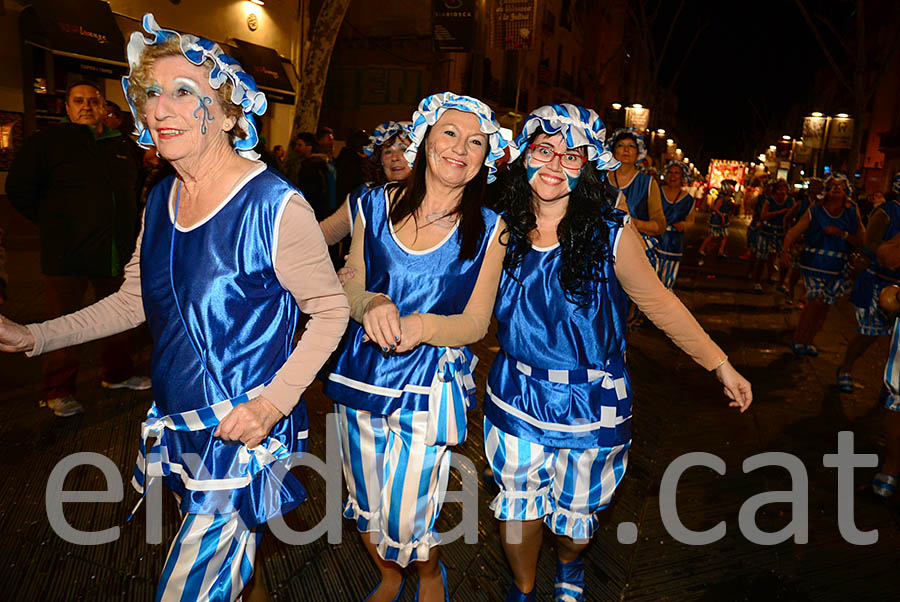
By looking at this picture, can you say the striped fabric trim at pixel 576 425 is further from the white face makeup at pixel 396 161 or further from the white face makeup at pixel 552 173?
the white face makeup at pixel 396 161

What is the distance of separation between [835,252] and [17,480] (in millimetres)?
8113

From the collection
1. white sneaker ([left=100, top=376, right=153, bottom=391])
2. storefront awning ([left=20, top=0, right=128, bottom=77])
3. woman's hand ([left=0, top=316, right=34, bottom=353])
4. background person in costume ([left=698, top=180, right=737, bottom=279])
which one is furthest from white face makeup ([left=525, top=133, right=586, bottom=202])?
background person in costume ([left=698, top=180, right=737, bottom=279])

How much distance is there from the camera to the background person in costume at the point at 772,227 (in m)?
12.8

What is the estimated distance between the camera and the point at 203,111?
1.98 meters

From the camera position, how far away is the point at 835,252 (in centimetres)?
767

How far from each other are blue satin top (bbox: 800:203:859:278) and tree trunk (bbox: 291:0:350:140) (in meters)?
6.24

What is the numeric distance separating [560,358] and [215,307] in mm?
1401

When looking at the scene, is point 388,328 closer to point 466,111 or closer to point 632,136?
point 466,111

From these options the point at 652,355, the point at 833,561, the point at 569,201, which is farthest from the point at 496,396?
the point at 652,355

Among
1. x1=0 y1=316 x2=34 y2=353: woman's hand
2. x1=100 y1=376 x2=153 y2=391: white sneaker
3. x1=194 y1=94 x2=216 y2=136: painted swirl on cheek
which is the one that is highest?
x1=194 y1=94 x2=216 y2=136: painted swirl on cheek

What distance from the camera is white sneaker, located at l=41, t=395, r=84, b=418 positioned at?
4.75 meters

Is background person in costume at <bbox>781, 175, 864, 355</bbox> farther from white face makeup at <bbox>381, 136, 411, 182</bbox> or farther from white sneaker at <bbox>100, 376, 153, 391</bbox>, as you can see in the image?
white sneaker at <bbox>100, 376, 153, 391</bbox>

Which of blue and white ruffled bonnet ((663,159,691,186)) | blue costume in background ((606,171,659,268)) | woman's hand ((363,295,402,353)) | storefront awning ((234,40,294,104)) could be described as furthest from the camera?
storefront awning ((234,40,294,104))

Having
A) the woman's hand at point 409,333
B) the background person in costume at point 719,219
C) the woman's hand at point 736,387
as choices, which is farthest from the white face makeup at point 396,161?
the background person in costume at point 719,219
